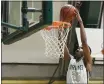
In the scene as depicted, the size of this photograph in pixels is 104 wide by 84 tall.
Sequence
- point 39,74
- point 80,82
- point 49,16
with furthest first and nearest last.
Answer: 1. point 39,74
2. point 80,82
3. point 49,16

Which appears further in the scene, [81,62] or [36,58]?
[36,58]

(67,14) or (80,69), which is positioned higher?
(67,14)

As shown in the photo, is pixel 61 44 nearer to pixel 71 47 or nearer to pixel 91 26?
pixel 71 47

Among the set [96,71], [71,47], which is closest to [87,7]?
[71,47]

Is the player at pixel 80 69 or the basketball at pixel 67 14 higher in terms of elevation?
the basketball at pixel 67 14

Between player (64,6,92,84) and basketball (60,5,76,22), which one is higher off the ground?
basketball (60,5,76,22)

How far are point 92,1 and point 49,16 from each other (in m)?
2.34

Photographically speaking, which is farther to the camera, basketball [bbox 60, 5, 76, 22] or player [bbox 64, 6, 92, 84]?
player [bbox 64, 6, 92, 84]

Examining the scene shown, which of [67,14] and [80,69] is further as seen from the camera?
[80,69]

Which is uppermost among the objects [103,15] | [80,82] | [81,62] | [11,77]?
[103,15]

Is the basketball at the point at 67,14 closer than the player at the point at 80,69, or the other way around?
the basketball at the point at 67,14

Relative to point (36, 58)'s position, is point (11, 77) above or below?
below

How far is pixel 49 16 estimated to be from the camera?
0.97m

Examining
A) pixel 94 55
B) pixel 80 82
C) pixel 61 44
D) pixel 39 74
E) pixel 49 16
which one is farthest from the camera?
pixel 39 74
